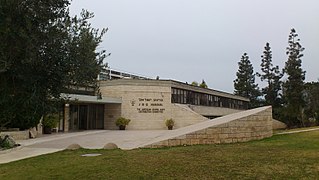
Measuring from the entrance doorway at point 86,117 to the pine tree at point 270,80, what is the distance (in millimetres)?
34894

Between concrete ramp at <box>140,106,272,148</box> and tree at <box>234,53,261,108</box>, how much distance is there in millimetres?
46816

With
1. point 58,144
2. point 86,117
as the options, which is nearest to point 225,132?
point 58,144

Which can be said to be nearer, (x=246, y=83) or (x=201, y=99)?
(x=201, y=99)

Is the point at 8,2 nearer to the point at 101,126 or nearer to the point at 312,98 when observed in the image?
the point at 101,126

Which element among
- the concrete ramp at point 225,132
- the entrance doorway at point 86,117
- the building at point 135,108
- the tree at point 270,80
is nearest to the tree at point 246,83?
the tree at point 270,80

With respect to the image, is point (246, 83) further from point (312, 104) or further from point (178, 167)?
point (178, 167)

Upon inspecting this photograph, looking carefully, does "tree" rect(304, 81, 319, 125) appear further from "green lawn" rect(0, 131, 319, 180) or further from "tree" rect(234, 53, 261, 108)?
"green lawn" rect(0, 131, 319, 180)

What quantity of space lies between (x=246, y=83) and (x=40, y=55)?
2477 inches

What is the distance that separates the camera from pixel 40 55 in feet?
19.1

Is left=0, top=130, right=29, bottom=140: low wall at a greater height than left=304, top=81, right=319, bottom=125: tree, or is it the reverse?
left=304, top=81, right=319, bottom=125: tree

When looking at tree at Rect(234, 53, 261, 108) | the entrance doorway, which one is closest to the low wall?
the entrance doorway

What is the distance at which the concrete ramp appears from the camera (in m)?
14.6

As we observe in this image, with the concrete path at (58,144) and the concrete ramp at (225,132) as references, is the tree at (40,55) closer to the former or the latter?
A: the concrete path at (58,144)

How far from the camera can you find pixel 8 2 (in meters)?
5.26
